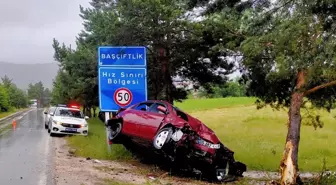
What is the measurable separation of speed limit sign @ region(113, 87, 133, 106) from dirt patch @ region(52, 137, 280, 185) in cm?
207

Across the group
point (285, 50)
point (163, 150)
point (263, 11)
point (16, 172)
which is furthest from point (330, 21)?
point (16, 172)

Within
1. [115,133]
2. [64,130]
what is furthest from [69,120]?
[115,133]

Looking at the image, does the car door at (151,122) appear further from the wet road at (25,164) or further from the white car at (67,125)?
the white car at (67,125)

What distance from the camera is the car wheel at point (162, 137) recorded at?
1126 centimetres

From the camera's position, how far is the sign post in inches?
597

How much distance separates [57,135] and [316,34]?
1739cm

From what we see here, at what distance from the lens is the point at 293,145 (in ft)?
35.7

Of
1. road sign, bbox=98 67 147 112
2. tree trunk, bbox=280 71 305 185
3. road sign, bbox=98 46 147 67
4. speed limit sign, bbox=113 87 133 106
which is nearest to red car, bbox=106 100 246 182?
tree trunk, bbox=280 71 305 185

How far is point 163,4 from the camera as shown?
15742 millimetres

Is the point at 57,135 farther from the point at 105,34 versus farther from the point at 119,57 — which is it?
the point at 119,57

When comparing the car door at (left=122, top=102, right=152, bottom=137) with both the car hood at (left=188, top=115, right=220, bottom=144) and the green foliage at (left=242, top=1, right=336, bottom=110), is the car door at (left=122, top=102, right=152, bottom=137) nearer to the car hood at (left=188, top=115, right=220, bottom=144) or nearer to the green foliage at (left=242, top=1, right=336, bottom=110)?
the car hood at (left=188, top=115, right=220, bottom=144)

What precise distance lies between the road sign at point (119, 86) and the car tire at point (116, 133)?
4.22ft

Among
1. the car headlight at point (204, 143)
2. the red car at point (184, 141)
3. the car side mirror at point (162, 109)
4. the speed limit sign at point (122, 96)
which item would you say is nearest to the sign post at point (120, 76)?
the speed limit sign at point (122, 96)

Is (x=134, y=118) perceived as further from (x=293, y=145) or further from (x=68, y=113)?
(x=68, y=113)
